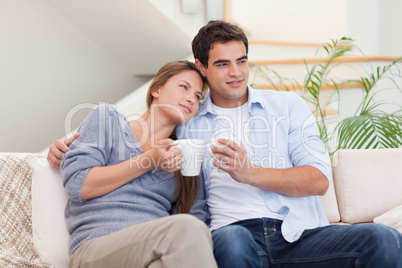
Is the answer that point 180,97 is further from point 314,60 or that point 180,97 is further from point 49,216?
point 314,60

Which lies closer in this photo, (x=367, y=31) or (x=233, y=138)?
(x=233, y=138)

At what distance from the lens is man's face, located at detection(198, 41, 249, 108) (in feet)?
5.58

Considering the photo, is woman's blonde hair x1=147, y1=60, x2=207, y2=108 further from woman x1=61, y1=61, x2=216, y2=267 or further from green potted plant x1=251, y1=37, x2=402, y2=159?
green potted plant x1=251, y1=37, x2=402, y2=159

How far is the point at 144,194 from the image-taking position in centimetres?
148

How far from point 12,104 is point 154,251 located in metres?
3.00

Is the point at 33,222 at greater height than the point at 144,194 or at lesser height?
lesser

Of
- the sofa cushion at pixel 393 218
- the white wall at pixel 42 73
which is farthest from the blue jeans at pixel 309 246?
the white wall at pixel 42 73

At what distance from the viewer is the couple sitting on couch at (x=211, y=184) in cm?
125

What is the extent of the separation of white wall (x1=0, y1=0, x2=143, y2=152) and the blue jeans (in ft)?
9.41

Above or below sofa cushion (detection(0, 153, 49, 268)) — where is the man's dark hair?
above

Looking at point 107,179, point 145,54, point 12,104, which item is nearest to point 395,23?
point 145,54

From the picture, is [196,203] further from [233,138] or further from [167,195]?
[233,138]

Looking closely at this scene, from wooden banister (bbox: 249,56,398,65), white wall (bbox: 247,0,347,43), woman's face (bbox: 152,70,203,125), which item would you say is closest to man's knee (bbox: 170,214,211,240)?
woman's face (bbox: 152,70,203,125)

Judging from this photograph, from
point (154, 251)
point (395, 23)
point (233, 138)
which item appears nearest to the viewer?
point (154, 251)
